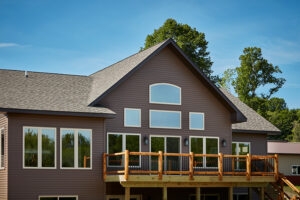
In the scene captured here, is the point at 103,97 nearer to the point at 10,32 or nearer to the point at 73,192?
the point at 73,192

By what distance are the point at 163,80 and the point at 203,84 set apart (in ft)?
7.56

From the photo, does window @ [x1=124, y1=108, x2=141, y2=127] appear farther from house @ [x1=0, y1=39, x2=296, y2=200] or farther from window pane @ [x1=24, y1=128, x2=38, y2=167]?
window pane @ [x1=24, y1=128, x2=38, y2=167]

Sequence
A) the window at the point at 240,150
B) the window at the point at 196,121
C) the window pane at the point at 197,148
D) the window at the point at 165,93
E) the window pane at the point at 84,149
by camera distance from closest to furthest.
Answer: the window pane at the point at 84,149
the window at the point at 165,93
the window pane at the point at 197,148
the window at the point at 196,121
the window at the point at 240,150

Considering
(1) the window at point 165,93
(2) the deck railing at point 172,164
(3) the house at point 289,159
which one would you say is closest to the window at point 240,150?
(2) the deck railing at point 172,164

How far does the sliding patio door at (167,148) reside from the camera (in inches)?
955

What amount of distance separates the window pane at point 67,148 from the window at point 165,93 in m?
4.50

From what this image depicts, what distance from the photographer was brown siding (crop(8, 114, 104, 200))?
21.3m

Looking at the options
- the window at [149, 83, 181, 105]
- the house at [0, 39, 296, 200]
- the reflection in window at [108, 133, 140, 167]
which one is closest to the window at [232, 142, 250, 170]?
the house at [0, 39, 296, 200]

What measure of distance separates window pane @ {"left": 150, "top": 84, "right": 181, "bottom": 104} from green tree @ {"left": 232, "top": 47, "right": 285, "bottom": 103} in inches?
1352

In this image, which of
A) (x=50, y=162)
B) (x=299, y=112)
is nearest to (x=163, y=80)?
(x=50, y=162)

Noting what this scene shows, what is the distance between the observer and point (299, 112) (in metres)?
79.6

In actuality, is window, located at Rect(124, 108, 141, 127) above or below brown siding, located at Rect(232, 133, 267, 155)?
above

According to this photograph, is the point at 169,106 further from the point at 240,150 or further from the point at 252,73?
the point at 252,73

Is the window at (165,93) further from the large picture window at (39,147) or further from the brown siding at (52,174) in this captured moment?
the large picture window at (39,147)
